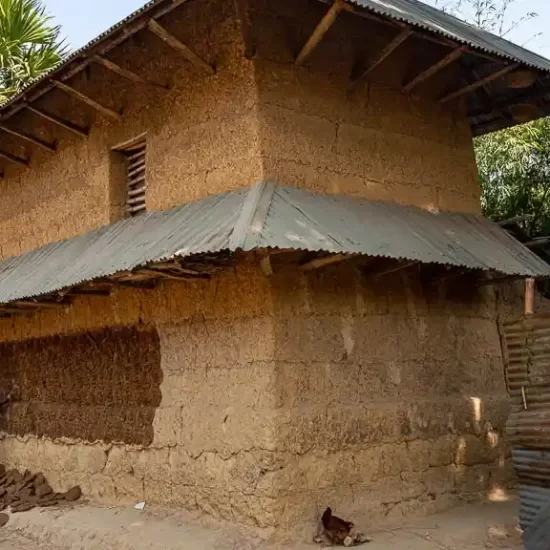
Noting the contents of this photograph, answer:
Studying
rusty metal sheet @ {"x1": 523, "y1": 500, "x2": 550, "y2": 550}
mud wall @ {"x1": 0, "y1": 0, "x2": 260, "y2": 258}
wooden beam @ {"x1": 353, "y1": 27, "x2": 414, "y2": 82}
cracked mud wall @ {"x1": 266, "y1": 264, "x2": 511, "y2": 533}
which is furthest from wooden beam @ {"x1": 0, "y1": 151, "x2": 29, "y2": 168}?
rusty metal sheet @ {"x1": 523, "y1": 500, "x2": 550, "y2": 550}

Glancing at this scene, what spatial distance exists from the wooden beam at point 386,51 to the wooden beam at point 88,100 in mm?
2667

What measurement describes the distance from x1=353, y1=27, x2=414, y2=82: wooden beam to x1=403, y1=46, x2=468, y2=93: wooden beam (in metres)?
0.41

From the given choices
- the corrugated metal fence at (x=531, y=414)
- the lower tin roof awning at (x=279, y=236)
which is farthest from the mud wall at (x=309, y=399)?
the corrugated metal fence at (x=531, y=414)

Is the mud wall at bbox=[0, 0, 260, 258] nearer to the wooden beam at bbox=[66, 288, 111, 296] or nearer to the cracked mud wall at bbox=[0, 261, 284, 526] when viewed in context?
the wooden beam at bbox=[66, 288, 111, 296]

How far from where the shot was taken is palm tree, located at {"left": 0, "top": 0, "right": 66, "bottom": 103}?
12422mm

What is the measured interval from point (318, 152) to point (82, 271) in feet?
8.12

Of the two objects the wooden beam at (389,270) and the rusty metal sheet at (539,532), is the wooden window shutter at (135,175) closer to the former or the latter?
the wooden beam at (389,270)

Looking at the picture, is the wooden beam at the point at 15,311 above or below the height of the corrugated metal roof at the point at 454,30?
below

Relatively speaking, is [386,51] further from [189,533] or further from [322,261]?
[189,533]

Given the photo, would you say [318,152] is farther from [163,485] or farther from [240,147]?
[163,485]

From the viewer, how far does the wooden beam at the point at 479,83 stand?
679 centimetres

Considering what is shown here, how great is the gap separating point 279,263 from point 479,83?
9.37 feet

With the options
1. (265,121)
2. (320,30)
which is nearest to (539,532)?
(265,121)

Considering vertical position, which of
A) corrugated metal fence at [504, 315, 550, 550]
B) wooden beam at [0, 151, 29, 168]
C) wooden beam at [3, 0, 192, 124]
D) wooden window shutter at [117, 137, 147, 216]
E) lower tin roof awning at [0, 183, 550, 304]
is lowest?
corrugated metal fence at [504, 315, 550, 550]
